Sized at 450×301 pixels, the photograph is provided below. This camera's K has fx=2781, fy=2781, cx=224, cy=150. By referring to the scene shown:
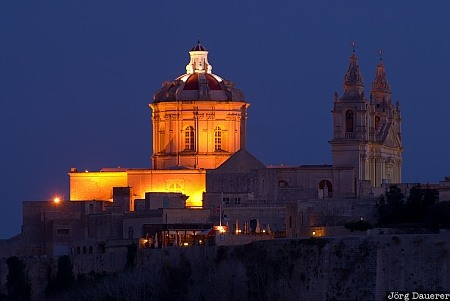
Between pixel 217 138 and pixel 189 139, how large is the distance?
1.34 meters

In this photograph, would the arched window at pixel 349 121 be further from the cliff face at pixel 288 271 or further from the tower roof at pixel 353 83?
the cliff face at pixel 288 271

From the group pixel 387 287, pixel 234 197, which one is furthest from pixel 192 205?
pixel 387 287

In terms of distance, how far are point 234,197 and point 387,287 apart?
2225cm

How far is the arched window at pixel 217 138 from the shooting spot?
427ft

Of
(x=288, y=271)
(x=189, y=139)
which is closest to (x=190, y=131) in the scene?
(x=189, y=139)

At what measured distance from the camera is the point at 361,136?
12488 centimetres

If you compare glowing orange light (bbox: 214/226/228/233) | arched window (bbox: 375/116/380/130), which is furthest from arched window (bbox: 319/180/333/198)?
glowing orange light (bbox: 214/226/228/233)

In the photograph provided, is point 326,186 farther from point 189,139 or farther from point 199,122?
point 189,139

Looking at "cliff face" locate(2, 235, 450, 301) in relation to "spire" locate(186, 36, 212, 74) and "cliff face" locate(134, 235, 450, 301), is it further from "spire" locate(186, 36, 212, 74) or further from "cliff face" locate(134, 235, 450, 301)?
"spire" locate(186, 36, 212, 74)

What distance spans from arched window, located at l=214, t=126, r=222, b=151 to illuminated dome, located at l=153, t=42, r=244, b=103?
4.80ft

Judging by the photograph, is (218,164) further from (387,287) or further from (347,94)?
(387,287)

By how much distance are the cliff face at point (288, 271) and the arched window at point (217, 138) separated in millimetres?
16670

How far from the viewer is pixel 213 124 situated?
5113 inches

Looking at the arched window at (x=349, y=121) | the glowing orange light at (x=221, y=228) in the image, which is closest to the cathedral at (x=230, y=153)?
the arched window at (x=349, y=121)
